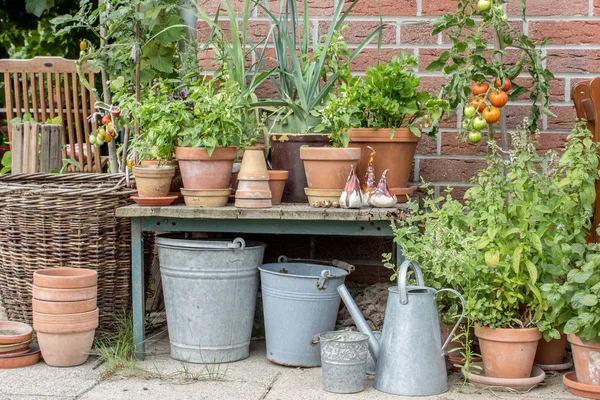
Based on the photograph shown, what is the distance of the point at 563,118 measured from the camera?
390 cm

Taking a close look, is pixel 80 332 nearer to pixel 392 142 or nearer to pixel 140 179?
pixel 140 179

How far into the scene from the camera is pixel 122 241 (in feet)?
12.1

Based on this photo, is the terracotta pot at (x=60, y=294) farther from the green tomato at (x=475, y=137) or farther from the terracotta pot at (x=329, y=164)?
the green tomato at (x=475, y=137)

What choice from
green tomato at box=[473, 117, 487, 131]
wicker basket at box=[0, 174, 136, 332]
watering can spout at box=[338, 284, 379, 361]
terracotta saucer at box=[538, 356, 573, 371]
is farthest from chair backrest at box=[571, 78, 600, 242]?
wicker basket at box=[0, 174, 136, 332]

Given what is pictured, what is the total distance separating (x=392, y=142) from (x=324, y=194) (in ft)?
1.17

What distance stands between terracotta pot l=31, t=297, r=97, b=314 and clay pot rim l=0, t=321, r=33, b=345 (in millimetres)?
131

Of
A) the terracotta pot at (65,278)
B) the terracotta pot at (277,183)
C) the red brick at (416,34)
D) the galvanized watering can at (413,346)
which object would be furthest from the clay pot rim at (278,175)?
the red brick at (416,34)

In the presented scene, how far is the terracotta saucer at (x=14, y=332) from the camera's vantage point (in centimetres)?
340

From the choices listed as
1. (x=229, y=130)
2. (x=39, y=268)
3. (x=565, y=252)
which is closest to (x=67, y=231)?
(x=39, y=268)

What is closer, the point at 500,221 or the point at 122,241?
the point at 500,221

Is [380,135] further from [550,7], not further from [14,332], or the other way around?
[14,332]

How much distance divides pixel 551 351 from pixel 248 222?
51.5 inches

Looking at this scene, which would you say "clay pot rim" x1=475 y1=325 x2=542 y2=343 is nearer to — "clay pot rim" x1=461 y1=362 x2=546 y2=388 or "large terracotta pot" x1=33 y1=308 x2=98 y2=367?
"clay pot rim" x1=461 y1=362 x2=546 y2=388

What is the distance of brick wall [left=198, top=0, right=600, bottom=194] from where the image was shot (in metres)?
3.86
